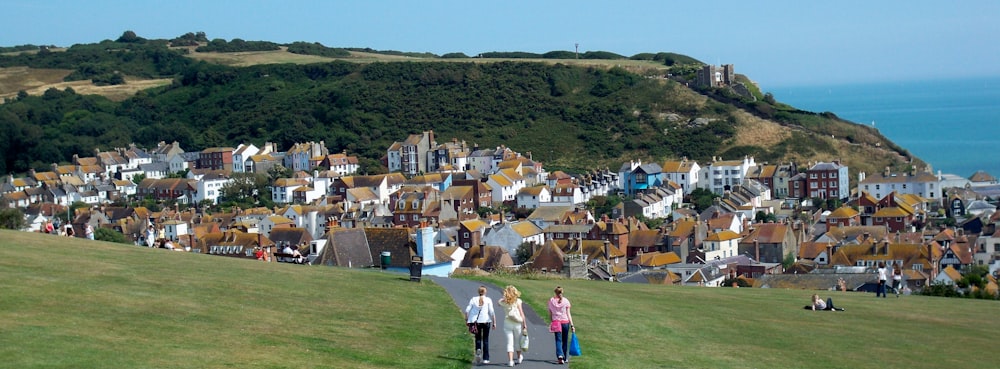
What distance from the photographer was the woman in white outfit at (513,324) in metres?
16.5

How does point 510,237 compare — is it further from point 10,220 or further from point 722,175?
point 722,175

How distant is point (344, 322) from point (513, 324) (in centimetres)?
348

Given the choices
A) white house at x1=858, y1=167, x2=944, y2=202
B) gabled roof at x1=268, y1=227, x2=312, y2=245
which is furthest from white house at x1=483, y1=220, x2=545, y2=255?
white house at x1=858, y1=167, x2=944, y2=202

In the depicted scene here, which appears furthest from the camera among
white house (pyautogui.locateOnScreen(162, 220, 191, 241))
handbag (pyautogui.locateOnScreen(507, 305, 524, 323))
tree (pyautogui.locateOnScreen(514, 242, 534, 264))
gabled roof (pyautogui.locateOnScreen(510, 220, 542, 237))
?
white house (pyautogui.locateOnScreen(162, 220, 191, 241))

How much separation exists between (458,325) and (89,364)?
7.01m

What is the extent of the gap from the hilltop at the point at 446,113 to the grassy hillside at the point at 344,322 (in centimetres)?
7285

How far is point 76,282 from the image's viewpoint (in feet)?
65.1

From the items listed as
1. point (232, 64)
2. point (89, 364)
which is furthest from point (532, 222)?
point (232, 64)

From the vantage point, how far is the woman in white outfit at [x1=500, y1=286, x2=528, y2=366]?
16531 millimetres

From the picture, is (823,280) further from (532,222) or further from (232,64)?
(232,64)

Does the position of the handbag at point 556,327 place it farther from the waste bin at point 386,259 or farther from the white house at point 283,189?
the white house at point 283,189

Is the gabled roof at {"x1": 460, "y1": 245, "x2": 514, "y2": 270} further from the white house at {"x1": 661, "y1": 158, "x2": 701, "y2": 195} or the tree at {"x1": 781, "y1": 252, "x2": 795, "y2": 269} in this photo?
the white house at {"x1": 661, "y1": 158, "x2": 701, "y2": 195}

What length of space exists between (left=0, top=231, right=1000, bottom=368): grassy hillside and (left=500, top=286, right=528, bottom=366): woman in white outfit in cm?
70

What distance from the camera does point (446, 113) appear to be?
122 meters
